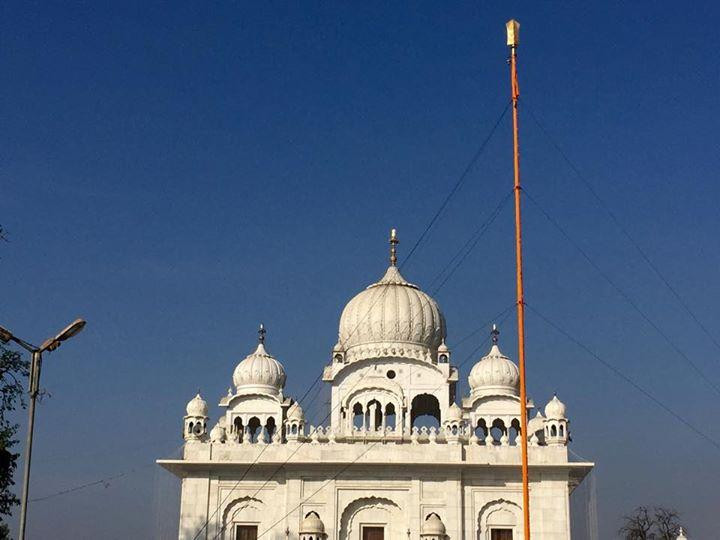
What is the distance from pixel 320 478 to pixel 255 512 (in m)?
2.50

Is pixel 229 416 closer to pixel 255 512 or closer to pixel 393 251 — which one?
pixel 255 512

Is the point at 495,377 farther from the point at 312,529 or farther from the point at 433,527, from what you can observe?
the point at 312,529

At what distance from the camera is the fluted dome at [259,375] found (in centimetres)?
3800

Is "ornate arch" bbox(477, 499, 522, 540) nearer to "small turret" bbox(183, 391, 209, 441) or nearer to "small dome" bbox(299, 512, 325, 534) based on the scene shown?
"small dome" bbox(299, 512, 325, 534)

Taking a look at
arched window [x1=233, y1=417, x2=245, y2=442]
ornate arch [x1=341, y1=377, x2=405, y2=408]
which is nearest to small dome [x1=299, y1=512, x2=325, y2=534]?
ornate arch [x1=341, y1=377, x2=405, y2=408]

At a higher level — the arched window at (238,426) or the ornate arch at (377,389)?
the ornate arch at (377,389)

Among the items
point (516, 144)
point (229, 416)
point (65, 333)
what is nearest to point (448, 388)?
point (229, 416)

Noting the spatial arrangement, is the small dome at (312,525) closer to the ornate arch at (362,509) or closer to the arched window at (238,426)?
the ornate arch at (362,509)

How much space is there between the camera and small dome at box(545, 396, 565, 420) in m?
33.9

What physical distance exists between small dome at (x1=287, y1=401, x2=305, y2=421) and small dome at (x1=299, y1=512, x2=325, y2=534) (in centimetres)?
400

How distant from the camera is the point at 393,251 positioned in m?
40.7

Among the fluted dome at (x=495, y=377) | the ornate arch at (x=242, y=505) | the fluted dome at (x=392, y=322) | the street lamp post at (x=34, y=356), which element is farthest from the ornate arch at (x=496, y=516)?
the street lamp post at (x=34, y=356)

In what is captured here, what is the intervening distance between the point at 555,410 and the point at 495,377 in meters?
3.55

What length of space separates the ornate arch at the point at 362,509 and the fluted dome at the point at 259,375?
669 centimetres
